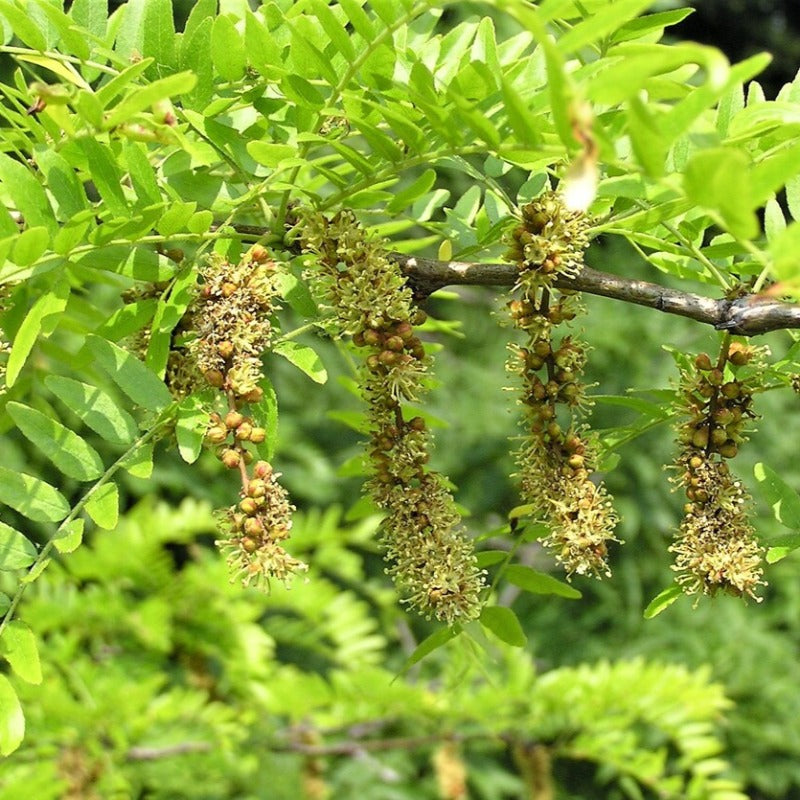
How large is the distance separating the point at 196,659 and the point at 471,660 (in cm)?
117

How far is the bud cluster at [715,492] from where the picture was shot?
2.67 ft

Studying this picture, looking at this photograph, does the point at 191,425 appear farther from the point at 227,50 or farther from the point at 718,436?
the point at 718,436

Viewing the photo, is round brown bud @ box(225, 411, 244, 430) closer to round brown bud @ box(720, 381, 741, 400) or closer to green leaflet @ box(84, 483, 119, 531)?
green leaflet @ box(84, 483, 119, 531)

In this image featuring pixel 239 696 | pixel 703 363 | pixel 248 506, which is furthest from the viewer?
pixel 239 696

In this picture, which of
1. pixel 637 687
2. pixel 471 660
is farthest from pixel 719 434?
pixel 637 687

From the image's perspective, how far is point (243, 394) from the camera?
755 millimetres

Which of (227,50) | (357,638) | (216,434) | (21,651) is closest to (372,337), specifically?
(216,434)

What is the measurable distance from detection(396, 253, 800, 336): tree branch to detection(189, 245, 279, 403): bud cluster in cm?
11

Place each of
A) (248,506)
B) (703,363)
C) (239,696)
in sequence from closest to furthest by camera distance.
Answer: (248,506) → (703,363) → (239,696)

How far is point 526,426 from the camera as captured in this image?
2.80ft

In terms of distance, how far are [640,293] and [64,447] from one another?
1.46ft

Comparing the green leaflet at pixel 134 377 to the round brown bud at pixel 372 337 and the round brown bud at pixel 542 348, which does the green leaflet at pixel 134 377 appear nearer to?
the round brown bud at pixel 372 337

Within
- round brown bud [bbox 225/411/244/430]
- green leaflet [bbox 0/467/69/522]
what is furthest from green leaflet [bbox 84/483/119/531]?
round brown bud [bbox 225/411/244/430]

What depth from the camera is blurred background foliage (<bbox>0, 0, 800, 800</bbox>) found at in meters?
1.78
